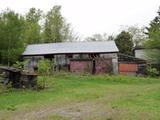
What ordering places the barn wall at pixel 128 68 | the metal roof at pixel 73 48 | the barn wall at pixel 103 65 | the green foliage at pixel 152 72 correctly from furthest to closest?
the metal roof at pixel 73 48, the barn wall at pixel 128 68, the barn wall at pixel 103 65, the green foliage at pixel 152 72

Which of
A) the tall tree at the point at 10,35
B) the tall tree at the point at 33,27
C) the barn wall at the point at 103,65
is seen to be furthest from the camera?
the tall tree at the point at 33,27

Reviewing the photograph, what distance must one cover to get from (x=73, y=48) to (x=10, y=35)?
310 inches

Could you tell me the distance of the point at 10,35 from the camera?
45938 millimetres

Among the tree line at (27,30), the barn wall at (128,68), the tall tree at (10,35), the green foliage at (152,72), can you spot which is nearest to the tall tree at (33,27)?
the tree line at (27,30)

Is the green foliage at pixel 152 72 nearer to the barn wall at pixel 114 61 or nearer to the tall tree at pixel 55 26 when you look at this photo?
the barn wall at pixel 114 61

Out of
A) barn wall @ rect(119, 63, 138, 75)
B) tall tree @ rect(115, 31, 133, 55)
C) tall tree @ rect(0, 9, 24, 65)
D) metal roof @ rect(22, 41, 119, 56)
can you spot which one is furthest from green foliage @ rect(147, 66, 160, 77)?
tall tree @ rect(115, 31, 133, 55)

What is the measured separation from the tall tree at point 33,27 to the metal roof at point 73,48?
153 inches

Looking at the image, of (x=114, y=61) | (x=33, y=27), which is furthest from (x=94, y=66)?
(x=33, y=27)

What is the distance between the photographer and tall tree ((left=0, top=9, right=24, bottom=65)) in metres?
45.8

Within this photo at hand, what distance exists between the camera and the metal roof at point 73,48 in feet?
153

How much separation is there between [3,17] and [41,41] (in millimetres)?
14651

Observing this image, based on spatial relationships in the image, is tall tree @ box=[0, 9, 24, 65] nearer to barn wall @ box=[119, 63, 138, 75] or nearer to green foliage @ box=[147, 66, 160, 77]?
barn wall @ box=[119, 63, 138, 75]

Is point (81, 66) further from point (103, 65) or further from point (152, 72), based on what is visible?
point (152, 72)

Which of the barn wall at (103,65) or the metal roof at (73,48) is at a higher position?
the metal roof at (73,48)
